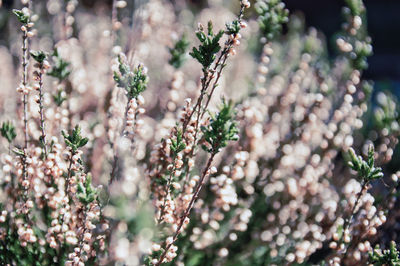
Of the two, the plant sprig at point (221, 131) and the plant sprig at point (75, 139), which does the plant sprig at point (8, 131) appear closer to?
the plant sprig at point (75, 139)

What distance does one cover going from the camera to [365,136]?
287 centimetres

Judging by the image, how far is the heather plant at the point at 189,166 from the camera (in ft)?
4.28

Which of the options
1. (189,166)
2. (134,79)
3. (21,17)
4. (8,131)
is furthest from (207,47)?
(8,131)

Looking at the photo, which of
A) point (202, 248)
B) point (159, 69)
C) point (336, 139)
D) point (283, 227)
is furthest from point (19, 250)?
point (159, 69)

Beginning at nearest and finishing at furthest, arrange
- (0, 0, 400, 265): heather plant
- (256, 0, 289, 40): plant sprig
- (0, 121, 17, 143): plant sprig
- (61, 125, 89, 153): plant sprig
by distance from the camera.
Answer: (61, 125, 89, 153): plant sprig < (0, 0, 400, 265): heather plant < (0, 121, 17, 143): plant sprig < (256, 0, 289, 40): plant sprig

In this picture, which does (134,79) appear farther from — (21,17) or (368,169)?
(368,169)

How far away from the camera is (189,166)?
1442 millimetres

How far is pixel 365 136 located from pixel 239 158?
64.3 inches

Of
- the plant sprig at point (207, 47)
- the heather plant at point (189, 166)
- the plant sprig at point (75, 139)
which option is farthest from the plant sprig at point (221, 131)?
the plant sprig at point (75, 139)

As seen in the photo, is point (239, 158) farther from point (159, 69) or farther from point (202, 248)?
point (159, 69)

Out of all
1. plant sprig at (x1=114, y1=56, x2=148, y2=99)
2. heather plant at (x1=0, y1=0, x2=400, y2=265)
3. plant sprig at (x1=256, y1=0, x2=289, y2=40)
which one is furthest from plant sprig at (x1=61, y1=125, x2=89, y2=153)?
plant sprig at (x1=256, y1=0, x2=289, y2=40)

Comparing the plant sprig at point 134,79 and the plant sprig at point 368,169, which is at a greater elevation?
the plant sprig at point 134,79

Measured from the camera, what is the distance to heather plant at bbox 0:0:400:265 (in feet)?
4.28

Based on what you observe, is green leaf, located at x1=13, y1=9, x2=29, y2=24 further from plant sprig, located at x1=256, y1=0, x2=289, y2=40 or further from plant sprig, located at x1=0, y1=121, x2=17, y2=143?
plant sprig, located at x1=256, y1=0, x2=289, y2=40
